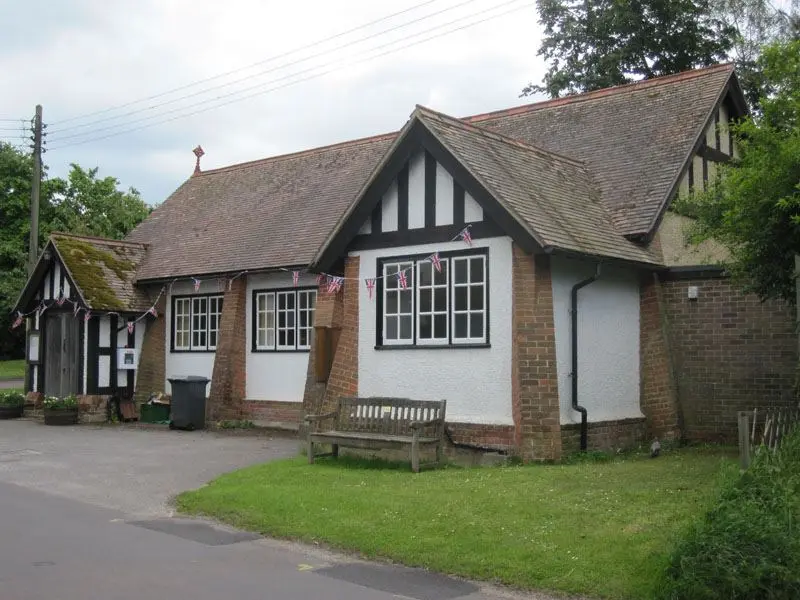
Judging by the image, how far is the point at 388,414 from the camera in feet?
45.3

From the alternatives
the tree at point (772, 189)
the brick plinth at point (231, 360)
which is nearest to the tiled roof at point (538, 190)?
the tree at point (772, 189)

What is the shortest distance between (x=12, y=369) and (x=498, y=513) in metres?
39.8

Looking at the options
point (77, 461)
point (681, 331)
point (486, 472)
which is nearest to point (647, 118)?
point (681, 331)

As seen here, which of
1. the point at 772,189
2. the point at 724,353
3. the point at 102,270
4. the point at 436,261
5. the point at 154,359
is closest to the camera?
the point at 772,189

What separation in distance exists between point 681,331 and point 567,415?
10.7ft

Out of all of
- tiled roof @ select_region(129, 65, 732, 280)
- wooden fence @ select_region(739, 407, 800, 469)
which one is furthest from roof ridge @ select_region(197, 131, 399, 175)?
wooden fence @ select_region(739, 407, 800, 469)

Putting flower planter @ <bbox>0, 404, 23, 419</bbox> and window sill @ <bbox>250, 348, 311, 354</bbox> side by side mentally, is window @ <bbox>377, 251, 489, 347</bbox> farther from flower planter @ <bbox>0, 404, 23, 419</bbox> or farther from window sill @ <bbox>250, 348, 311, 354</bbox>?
flower planter @ <bbox>0, 404, 23, 419</bbox>

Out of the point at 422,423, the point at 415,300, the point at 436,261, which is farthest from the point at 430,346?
the point at 422,423

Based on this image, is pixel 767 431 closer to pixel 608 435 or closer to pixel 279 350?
pixel 608 435

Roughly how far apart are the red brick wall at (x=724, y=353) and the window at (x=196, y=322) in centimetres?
1099

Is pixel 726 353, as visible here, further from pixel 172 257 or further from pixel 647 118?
pixel 172 257

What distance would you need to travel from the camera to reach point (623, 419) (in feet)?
49.9

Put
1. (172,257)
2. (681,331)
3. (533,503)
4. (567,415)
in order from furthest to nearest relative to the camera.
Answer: (172,257)
(681,331)
(567,415)
(533,503)

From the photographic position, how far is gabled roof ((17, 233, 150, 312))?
22.7 meters
